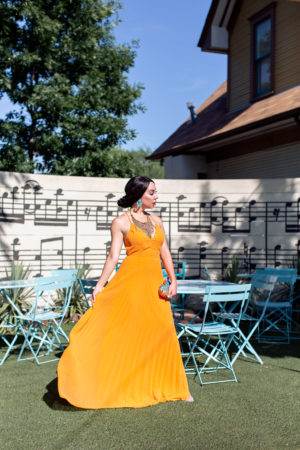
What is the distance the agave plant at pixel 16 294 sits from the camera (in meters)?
7.44

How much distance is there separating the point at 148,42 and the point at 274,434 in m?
12.9

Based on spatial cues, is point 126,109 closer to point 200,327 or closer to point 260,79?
point 260,79

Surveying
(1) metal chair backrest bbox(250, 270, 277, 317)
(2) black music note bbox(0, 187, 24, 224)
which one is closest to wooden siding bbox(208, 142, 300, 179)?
(1) metal chair backrest bbox(250, 270, 277, 317)

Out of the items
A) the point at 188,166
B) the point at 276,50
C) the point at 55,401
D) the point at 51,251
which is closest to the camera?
the point at 55,401

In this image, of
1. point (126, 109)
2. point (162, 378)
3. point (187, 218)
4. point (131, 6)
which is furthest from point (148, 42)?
point (162, 378)

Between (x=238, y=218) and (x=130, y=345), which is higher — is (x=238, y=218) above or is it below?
above

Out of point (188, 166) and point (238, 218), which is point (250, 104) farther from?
point (238, 218)

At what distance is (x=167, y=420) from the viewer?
12.6 ft

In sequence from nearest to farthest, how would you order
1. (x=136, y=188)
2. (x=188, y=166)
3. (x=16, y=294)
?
(x=136, y=188) → (x=16, y=294) → (x=188, y=166)

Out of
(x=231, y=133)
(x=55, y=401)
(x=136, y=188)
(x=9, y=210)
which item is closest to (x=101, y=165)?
(x=231, y=133)

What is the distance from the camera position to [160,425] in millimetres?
3746

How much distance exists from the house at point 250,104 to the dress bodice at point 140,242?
19.9 ft

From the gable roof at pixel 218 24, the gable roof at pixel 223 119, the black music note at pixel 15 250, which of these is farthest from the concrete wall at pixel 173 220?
the gable roof at pixel 218 24

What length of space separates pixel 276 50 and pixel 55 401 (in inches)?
374
